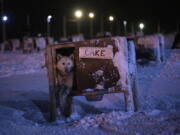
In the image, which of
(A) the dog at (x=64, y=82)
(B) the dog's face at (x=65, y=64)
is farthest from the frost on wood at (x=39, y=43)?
(B) the dog's face at (x=65, y=64)

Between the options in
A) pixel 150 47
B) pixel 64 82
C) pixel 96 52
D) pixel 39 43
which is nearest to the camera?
pixel 96 52

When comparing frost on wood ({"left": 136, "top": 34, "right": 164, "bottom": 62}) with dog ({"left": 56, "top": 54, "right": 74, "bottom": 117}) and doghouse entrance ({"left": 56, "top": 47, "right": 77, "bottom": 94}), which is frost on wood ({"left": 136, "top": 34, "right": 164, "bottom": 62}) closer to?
doghouse entrance ({"left": 56, "top": 47, "right": 77, "bottom": 94})

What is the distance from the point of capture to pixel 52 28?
158ft

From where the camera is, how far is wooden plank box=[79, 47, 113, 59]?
6092 mm

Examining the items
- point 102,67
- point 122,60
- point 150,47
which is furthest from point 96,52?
point 150,47

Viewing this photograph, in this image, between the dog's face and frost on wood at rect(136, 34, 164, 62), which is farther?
frost on wood at rect(136, 34, 164, 62)

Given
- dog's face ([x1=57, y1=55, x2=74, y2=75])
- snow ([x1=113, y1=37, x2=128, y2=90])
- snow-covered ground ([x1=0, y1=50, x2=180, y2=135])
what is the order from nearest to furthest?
snow-covered ground ([x1=0, y1=50, x2=180, y2=135]) < snow ([x1=113, y1=37, x2=128, y2=90]) < dog's face ([x1=57, y1=55, x2=74, y2=75])

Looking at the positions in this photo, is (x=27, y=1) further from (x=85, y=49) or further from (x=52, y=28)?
(x=85, y=49)

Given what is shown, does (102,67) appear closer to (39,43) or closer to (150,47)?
(150,47)

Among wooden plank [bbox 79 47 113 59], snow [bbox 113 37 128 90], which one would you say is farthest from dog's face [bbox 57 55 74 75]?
snow [bbox 113 37 128 90]

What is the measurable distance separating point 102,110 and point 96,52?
1.56 meters

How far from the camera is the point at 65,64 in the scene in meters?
6.25

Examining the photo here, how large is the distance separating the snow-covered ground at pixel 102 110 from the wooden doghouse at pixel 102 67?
0.42 metres

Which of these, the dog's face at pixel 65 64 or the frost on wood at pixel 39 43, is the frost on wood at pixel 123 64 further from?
the frost on wood at pixel 39 43
